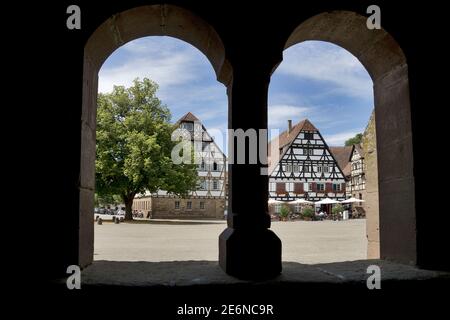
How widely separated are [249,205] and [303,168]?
A: 37060 millimetres

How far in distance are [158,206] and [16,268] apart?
3746 cm

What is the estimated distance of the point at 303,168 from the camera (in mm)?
38906

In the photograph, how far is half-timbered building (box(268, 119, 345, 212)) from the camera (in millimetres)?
38312

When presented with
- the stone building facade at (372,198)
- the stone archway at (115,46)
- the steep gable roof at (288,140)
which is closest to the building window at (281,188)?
the steep gable roof at (288,140)

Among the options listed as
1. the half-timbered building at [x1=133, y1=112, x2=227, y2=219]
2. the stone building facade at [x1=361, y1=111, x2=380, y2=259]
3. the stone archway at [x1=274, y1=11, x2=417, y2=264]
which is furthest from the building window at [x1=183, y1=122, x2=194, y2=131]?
the stone archway at [x1=274, y1=11, x2=417, y2=264]

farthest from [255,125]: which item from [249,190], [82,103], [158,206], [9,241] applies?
[158,206]

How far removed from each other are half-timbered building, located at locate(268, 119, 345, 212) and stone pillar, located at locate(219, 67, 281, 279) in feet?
117

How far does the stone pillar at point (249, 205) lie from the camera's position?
2471 millimetres

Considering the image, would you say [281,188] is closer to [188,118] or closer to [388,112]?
[188,118]

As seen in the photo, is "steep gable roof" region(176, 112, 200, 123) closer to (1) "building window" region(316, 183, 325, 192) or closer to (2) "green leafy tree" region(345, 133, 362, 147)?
(1) "building window" region(316, 183, 325, 192)

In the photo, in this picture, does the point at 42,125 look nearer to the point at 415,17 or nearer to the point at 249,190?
the point at 249,190

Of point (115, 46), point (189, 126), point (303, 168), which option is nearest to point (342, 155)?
point (303, 168)

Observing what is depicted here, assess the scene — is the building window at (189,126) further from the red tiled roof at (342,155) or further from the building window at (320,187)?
the red tiled roof at (342,155)

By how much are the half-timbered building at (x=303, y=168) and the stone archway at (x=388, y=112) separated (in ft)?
114
